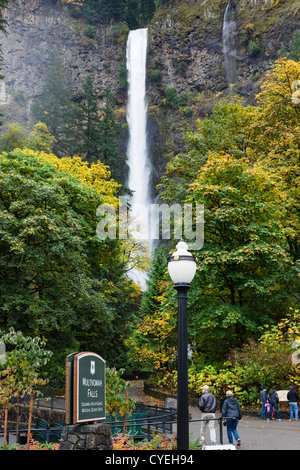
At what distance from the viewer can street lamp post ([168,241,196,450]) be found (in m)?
6.51

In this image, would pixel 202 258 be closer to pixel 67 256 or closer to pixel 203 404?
pixel 67 256

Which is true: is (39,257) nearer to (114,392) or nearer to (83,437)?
(114,392)

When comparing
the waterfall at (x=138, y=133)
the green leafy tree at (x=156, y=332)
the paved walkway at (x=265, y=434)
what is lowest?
the paved walkway at (x=265, y=434)

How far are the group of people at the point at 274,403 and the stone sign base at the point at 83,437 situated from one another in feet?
33.0

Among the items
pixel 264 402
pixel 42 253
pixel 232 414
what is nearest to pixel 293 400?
pixel 264 402

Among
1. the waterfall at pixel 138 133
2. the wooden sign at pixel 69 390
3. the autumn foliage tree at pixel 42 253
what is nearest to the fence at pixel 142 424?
the wooden sign at pixel 69 390

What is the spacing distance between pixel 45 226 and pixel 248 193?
30.3ft

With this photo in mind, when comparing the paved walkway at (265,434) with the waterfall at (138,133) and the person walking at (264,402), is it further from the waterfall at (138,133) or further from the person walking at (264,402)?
the waterfall at (138,133)

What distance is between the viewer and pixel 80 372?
24.0 ft

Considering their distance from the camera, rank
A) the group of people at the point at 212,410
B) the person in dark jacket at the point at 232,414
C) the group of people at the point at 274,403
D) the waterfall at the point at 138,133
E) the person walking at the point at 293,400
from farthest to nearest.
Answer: the waterfall at the point at 138,133 < the group of people at the point at 274,403 < the person walking at the point at 293,400 < the person in dark jacket at the point at 232,414 < the group of people at the point at 212,410

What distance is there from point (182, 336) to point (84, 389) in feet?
6.13

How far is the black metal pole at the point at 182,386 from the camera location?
6.49 m

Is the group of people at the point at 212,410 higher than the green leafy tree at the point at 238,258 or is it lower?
lower

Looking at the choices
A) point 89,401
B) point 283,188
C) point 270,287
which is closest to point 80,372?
point 89,401
